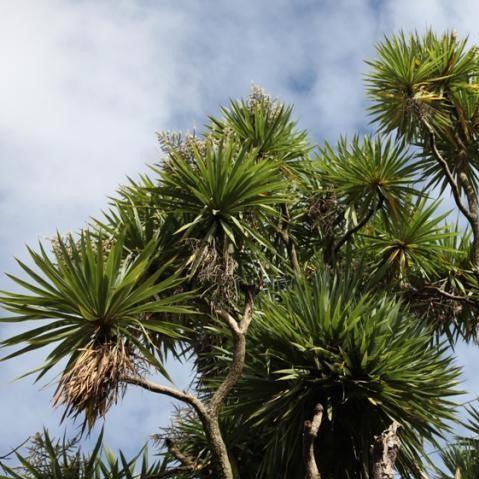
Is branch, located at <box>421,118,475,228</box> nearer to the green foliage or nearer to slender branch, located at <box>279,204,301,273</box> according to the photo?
slender branch, located at <box>279,204,301,273</box>

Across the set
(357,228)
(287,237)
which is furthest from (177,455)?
(357,228)

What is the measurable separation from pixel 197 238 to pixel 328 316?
4.05ft

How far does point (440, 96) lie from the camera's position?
9258 mm

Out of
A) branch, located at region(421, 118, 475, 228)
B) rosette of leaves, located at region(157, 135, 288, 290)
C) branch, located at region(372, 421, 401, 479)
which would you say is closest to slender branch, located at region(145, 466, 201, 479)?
rosette of leaves, located at region(157, 135, 288, 290)

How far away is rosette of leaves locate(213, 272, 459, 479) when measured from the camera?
6.14 meters

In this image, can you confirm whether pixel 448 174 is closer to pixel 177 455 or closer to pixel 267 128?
pixel 267 128

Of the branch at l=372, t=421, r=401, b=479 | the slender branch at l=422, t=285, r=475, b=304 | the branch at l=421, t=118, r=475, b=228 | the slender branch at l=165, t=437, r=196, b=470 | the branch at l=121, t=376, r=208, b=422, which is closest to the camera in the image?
the branch at l=372, t=421, r=401, b=479

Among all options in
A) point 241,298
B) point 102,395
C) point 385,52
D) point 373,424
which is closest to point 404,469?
point 373,424

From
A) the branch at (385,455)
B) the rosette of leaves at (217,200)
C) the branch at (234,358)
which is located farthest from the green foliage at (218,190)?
the branch at (385,455)

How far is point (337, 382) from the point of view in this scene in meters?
6.19

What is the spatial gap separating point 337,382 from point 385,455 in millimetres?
1799

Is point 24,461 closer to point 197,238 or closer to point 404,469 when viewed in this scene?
point 197,238

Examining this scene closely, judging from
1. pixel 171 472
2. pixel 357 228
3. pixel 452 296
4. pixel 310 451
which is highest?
pixel 357 228

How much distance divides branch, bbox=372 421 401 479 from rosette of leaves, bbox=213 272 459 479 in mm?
1535
